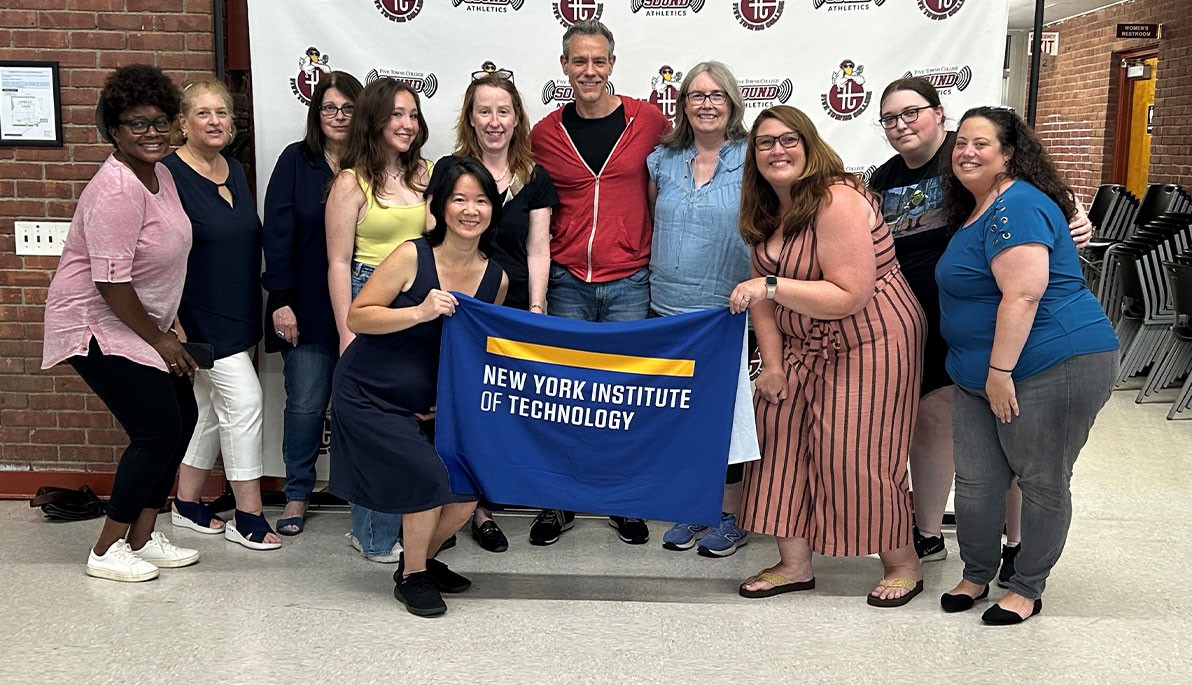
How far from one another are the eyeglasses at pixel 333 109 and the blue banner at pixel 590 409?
1.03 m

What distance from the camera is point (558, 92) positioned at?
4.20 meters

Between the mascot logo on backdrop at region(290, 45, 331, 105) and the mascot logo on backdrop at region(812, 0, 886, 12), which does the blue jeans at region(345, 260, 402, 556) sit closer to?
the mascot logo on backdrop at region(290, 45, 331, 105)

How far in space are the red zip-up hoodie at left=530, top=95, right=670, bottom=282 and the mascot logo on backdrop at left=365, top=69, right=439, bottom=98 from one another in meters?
0.62

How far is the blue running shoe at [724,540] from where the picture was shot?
387 centimetres

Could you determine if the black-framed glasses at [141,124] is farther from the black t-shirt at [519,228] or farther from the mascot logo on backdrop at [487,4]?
the mascot logo on backdrop at [487,4]

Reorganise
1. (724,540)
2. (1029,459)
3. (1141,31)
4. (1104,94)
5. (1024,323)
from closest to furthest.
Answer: (1024,323) → (1029,459) → (724,540) → (1141,31) → (1104,94)

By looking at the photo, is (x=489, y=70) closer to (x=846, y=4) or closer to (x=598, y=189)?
(x=598, y=189)

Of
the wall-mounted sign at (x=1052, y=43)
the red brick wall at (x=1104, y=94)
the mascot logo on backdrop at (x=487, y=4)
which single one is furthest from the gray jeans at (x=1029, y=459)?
the wall-mounted sign at (x=1052, y=43)

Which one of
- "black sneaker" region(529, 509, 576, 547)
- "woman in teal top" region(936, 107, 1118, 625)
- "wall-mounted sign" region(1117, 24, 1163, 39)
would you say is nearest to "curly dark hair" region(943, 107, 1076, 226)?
"woman in teal top" region(936, 107, 1118, 625)

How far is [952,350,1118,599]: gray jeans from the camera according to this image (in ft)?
9.96

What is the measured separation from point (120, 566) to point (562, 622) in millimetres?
1514

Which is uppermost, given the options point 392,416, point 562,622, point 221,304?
point 221,304

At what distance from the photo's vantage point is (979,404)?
3.22m

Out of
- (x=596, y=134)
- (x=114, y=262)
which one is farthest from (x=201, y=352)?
(x=596, y=134)
